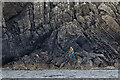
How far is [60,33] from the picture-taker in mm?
42688

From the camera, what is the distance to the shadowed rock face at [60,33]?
1657 inches

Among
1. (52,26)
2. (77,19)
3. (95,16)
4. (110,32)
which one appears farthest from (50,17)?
(110,32)

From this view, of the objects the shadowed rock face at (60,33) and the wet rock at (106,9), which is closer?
the shadowed rock face at (60,33)

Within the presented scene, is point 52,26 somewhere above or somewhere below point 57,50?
above

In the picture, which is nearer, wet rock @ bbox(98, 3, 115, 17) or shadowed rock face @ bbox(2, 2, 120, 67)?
shadowed rock face @ bbox(2, 2, 120, 67)

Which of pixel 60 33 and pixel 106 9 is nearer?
pixel 60 33

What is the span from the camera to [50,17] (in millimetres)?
44531

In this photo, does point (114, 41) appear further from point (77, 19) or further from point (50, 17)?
point (50, 17)

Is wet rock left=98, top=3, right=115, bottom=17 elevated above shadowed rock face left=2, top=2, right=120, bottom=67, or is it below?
above

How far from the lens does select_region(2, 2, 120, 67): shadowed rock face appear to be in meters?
42.1

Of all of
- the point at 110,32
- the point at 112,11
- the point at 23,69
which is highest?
the point at 112,11

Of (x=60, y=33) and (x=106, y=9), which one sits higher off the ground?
(x=106, y=9)

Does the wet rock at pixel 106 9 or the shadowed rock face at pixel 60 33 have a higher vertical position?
the wet rock at pixel 106 9

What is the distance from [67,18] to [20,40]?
8.59 m
